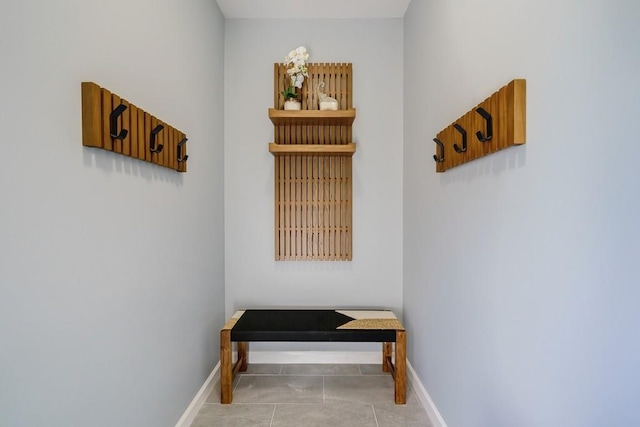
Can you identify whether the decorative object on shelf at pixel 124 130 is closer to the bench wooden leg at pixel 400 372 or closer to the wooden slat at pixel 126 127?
the wooden slat at pixel 126 127

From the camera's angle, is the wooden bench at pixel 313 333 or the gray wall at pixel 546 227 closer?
the gray wall at pixel 546 227

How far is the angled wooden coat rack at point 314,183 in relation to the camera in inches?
118

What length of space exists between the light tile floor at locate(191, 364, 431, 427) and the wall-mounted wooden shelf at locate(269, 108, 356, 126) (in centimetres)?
190

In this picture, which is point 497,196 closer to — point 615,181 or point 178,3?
point 615,181

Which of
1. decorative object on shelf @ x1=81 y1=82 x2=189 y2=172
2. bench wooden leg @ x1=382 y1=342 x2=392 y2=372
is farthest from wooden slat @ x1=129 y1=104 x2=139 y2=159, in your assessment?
bench wooden leg @ x1=382 y1=342 x2=392 y2=372

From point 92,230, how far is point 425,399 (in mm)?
2088

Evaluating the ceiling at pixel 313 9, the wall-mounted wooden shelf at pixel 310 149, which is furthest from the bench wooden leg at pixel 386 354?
the ceiling at pixel 313 9

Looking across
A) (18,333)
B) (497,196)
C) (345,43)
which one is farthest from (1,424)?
(345,43)

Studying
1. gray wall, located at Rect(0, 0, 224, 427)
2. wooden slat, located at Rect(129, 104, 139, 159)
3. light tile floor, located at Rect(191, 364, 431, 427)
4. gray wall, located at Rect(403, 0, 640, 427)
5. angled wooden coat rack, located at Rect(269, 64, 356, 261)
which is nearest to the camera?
gray wall, located at Rect(403, 0, 640, 427)

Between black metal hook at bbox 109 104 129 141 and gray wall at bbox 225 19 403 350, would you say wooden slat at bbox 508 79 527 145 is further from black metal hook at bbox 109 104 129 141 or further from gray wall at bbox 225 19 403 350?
gray wall at bbox 225 19 403 350

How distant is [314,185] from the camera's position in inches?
119

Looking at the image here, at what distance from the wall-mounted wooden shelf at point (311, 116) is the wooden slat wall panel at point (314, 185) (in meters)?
0.15

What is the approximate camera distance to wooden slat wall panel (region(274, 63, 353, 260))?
9.85ft

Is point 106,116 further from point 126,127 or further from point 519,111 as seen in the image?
point 519,111
